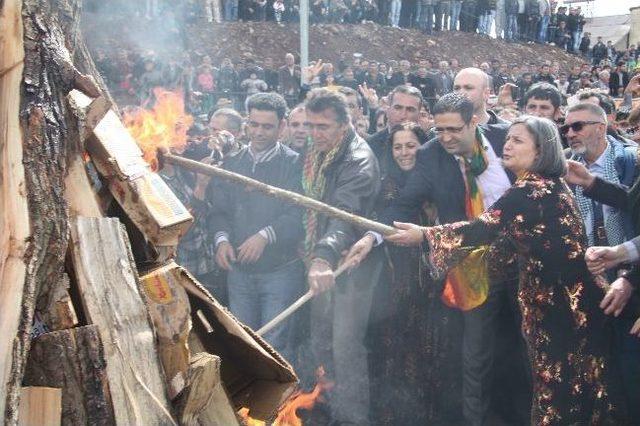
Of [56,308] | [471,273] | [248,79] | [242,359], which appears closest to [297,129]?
[471,273]

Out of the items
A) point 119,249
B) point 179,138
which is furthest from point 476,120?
point 119,249

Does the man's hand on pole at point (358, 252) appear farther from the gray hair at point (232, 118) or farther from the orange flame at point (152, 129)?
the gray hair at point (232, 118)

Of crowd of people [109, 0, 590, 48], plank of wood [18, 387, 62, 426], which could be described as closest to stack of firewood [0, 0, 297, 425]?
plank of wood [18, 387, 62, 426]

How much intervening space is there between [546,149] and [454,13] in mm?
26030

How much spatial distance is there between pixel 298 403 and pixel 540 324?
1.62 metres

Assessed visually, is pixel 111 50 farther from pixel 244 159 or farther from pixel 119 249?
pixel 119 249

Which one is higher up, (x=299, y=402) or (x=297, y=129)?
(x=297, y=129)

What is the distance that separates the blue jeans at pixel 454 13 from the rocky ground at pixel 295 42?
0.60 m

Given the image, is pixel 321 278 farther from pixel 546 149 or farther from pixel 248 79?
pixel 248 79

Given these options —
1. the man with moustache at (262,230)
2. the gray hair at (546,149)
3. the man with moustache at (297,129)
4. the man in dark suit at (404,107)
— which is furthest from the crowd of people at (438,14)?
the gray hair at (546,149)

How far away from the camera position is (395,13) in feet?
90.8

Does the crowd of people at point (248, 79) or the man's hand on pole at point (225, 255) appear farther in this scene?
the crowd of people at point (248, 79)

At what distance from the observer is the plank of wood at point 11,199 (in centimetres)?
236

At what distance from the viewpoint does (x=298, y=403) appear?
196 inches
